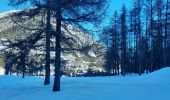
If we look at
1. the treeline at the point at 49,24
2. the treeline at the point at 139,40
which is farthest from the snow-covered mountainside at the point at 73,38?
the treeline at the point at 139,40

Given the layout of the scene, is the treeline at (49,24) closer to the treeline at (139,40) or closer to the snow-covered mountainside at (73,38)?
the snow-covered mountainside at (73,38)

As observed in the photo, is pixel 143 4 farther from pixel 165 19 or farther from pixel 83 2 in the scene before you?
pixel 83 2

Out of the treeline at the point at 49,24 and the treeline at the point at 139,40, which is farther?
the treeline at the point at 139,40

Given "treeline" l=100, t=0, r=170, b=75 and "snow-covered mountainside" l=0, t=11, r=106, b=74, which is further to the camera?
"treeline" l=100, t=0, r=170, b=75

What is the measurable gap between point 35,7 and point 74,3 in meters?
3.69

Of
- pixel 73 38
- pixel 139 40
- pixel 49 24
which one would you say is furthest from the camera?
pixel 139 40

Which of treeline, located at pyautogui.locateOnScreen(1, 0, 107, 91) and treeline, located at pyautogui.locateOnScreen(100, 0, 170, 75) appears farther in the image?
treeline, located at pyautogui.locateOnScreen(100, 0, 170, 75)

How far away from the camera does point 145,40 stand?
6419 centimetres

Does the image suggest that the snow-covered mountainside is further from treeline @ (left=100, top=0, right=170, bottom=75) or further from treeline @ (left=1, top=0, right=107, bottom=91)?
treeline @ (left=100, top=0, right=170, bottom=75)

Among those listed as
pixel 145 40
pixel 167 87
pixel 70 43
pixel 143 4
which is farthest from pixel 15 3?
pixel 145 40

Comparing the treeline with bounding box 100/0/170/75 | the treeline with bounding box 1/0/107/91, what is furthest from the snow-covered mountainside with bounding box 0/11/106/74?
the treeline with bounding box 100/0/170/75

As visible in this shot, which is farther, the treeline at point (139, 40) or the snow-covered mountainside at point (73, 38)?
the treeline at point (139, 40)

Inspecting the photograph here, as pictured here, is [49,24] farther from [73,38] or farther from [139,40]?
[139,40]

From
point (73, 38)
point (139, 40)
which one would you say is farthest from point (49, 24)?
point (139, 40)
